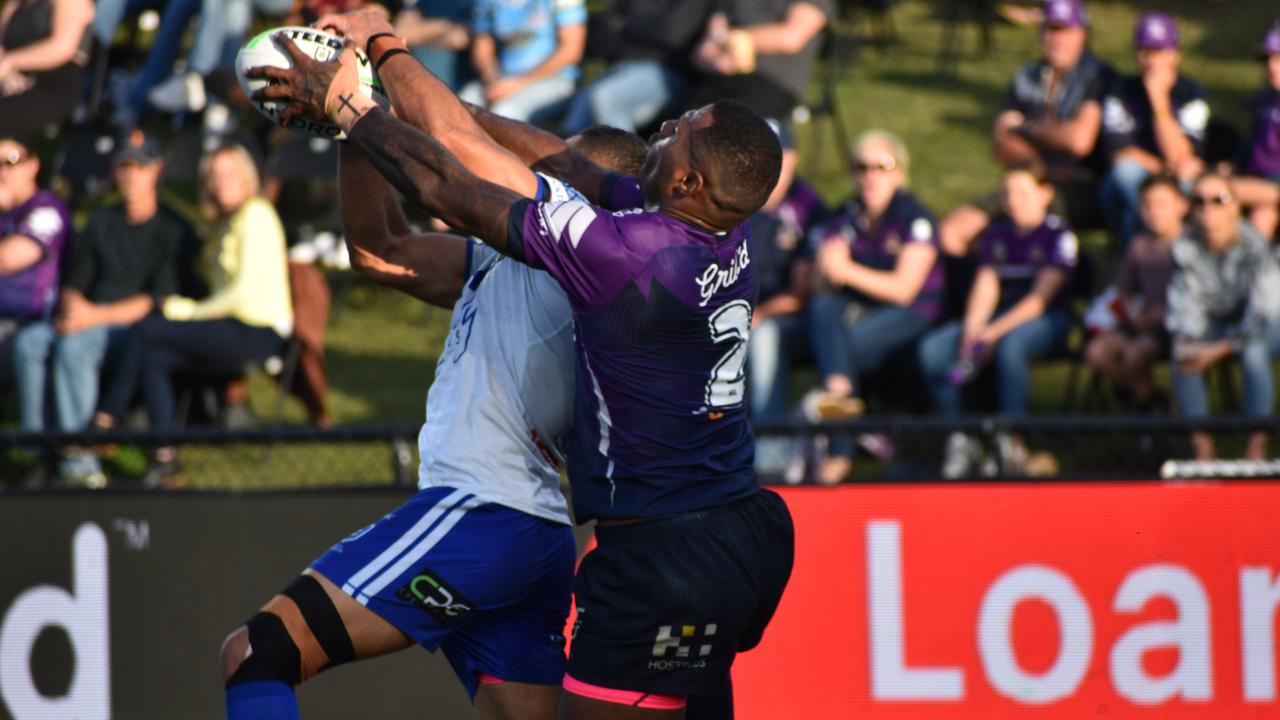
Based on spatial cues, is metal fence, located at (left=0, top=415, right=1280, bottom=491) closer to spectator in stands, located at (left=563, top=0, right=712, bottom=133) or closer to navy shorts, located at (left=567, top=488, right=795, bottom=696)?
navy shorts, located at (left=567, top=488, right=795, bottom=696)

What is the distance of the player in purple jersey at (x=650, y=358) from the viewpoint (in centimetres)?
378

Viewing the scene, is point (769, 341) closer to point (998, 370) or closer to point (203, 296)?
point (998, 370)

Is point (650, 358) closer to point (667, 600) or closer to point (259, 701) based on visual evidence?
point (667, 600)

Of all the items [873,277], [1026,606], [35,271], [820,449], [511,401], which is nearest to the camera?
[511,401]

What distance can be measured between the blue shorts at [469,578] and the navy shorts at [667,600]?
0.86ft

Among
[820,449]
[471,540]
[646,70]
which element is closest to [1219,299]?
[820,449]

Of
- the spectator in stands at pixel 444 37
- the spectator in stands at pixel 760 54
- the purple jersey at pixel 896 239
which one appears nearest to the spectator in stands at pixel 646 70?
A: the spectator in stands at pixel 760 54

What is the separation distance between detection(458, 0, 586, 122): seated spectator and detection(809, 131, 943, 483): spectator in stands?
2188 mm

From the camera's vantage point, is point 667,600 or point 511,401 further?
point 511,401

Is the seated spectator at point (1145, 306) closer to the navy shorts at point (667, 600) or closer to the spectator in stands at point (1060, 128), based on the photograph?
the spectator in stands at point (1060, 128)

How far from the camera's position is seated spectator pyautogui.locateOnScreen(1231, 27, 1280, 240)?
337 inches

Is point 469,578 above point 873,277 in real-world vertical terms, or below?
below

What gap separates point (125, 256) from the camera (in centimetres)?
876

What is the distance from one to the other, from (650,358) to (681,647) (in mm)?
751
